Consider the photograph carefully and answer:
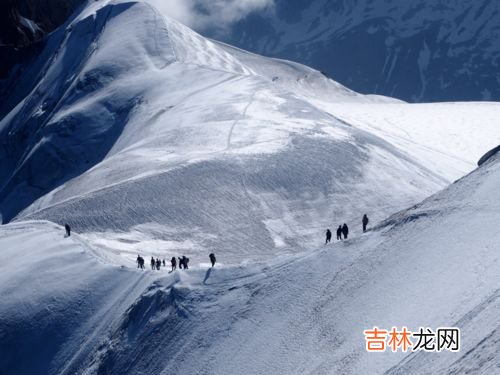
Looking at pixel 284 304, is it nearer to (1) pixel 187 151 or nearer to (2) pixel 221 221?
(2) pixel 221 221

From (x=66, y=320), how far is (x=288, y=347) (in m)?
12.4

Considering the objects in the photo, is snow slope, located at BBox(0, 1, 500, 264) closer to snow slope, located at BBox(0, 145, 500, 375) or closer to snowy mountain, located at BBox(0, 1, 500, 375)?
snowy mountain, located at BBox(0, 1, 500, 375)

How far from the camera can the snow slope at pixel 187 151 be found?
53.7 m

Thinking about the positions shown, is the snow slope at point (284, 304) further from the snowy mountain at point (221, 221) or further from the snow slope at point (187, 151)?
the snow slope at point (187, 151)

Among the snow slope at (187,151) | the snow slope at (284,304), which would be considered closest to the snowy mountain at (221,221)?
the snow slope at (284,304)

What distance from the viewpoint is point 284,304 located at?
1321 inches

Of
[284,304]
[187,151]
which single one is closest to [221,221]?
[187,151]

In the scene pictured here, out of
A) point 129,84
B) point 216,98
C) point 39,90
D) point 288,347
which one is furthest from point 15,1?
point 288,347

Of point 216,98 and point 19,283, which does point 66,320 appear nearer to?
point 19,283

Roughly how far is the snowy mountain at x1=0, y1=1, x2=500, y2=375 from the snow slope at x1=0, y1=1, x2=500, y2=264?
0.23 meters

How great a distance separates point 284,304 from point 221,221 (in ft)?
68.0

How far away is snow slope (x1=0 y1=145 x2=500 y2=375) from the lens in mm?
27406

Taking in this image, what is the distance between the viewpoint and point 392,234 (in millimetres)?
34656

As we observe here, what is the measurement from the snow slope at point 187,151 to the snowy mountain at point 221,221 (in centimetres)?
23
